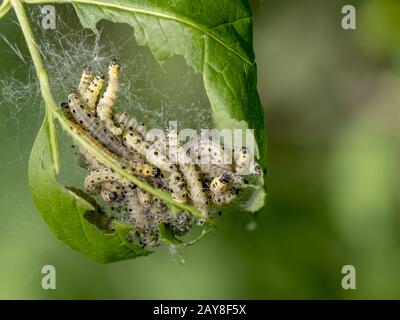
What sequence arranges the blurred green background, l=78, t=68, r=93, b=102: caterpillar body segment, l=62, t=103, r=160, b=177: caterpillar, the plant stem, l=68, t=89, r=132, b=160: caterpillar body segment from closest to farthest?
the plant stem → l=62, t=103, r=160, b=177: caterpillar → l=68, t=89, r=132, b=160: caterpillar body segment → l=78, t=68, r=93, b=102: caterpillar body segment → the blurred green background

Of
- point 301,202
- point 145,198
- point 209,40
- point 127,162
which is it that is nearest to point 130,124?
point 127,162

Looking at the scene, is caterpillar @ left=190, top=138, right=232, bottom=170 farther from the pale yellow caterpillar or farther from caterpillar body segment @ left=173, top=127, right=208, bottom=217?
the pale yellow caterpillar

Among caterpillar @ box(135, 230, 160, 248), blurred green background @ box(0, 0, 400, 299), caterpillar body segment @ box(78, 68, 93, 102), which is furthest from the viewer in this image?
blurred green background @ box(0, 0, 400, 299)

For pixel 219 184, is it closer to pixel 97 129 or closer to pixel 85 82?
pixel 97 129

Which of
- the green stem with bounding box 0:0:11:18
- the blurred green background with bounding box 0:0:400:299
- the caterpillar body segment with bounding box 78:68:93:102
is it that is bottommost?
the blurred green background with bounding box 0:0:400:299

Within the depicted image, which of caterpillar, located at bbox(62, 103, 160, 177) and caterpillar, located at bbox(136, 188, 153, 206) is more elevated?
caterpillar, located at bbox(62, 103, 160, 177)

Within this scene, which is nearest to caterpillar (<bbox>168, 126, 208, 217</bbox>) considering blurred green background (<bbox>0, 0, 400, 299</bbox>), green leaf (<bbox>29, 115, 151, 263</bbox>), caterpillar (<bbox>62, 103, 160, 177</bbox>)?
caterpillar (<bbox>62, 103, 160, 177</bbox>)

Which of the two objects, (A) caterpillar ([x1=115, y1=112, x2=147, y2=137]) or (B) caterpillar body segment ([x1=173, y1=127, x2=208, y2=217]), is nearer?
(B) caterpillar body segment ([x1=173, y1=127, x2=208, y2=217])
